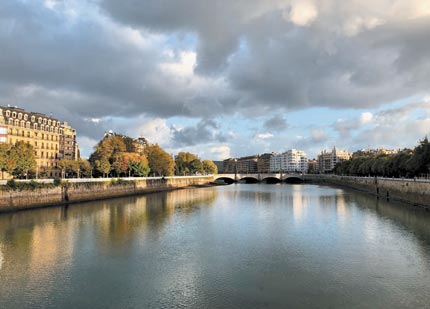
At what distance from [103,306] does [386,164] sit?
254 feet

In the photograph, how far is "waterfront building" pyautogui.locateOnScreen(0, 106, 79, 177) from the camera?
78.2 meters

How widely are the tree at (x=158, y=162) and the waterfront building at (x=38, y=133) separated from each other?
2449 centimetres

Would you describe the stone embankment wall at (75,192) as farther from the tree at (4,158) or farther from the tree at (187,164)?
the tree at (187,164)

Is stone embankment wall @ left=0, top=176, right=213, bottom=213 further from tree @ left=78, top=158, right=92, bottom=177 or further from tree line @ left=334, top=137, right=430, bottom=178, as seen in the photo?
tree line @ left=334, top=137, right=430, bottom=178

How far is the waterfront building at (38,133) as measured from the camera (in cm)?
7819

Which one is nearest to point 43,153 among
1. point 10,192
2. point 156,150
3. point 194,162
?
point 156,150

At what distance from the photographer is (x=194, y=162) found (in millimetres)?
142750

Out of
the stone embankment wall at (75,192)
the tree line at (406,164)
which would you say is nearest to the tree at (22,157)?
the stone embankment wall at (75,192)

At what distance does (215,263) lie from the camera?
2097 centimetres

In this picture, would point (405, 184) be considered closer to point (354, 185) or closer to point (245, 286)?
point (354, 185)

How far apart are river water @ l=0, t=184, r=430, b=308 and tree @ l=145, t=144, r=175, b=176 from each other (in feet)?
202

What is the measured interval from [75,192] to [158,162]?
141ft

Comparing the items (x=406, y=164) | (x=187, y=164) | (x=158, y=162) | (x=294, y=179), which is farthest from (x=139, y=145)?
(x=406, y=164)

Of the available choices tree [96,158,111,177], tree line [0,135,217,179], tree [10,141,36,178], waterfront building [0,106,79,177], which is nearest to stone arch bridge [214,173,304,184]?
tree line [0,135,217,179]
